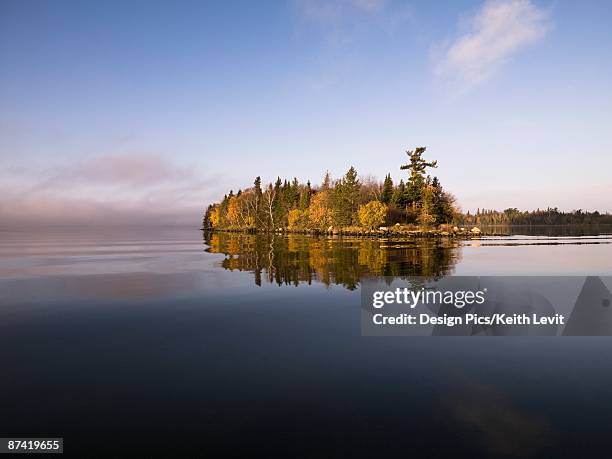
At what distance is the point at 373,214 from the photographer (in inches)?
3561

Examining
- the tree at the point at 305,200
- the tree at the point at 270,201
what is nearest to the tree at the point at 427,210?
the tree at the point at 305,200

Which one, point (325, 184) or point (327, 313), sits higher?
point (325, 184)

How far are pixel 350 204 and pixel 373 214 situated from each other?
12258mm

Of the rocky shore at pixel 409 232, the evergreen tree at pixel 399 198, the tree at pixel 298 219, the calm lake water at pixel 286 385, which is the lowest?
the calm lake water at pixel 286 385

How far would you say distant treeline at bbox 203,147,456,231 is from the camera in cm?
9200

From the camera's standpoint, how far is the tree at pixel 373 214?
89.9 m

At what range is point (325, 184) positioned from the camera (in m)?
131

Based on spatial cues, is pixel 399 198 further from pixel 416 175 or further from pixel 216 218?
pixel 216 218

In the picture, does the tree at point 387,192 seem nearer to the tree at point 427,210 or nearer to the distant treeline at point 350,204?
the distant treeline at point 350,204

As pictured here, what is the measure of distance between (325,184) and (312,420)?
12644 cm

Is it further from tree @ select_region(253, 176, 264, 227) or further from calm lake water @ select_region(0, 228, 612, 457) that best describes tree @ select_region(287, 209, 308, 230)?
calm lake water @ select_region(0, 228, 612, 457)

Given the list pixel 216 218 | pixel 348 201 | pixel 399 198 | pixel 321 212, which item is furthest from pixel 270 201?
pixel 216 218

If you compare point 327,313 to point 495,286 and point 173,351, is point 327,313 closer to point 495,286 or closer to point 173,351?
point 173,351

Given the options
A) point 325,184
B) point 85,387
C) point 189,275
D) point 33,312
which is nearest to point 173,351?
point 85,387
